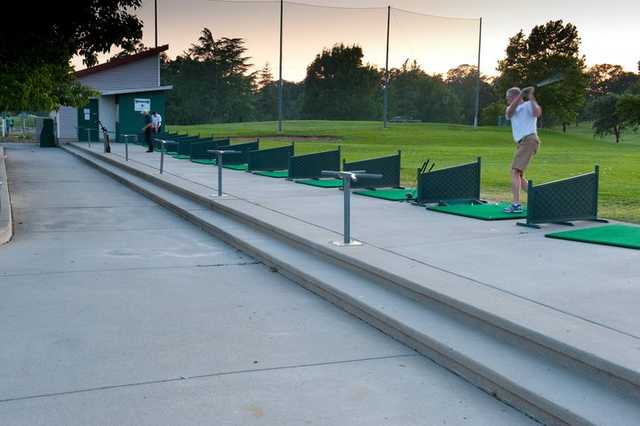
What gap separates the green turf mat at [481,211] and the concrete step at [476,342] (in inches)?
95.9

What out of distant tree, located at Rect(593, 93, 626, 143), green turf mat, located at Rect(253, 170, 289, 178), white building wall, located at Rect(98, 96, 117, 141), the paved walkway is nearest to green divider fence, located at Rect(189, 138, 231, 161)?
green turf mat, located at Rect(253, 170, 289, 178)

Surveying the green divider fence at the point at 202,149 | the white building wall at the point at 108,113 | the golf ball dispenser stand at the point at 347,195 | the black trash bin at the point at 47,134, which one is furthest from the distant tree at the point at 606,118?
the golf ball dispenser stand at the point at 347,195

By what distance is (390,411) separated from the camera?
3.78 meters

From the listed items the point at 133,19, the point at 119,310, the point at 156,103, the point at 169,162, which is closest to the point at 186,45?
the point at 156,103

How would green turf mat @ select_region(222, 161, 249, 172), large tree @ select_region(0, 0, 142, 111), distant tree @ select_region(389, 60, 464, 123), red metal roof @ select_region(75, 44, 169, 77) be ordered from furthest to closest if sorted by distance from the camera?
distant tree @ select_region(389, 60, 464, 123), red metal roof @ select_region(75, 44, 169, 77), green turf mat @ select_region(222, 161, 249, 172), large tree @ select_region(0, 0, 142, 111)

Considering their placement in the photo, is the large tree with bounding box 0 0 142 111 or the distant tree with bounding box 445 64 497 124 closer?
the large tree with bounding box 0 0 142 111

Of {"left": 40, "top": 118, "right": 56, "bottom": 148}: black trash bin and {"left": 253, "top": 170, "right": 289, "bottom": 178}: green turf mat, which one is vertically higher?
{"left": 40, "top": 118, "right": 56, "bottom": 148}: black trash bin

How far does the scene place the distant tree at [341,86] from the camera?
9944cm

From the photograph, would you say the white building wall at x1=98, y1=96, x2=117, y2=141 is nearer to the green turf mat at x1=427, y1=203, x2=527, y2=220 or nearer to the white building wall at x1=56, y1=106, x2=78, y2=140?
the white building wall at x1=56, y1=106, x2=78, y2=140

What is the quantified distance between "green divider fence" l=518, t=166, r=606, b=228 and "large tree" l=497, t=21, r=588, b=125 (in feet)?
216

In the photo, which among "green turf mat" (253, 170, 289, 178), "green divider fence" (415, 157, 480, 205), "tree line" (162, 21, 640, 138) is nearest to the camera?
"green divider fence" (415, 157, 480, 205)

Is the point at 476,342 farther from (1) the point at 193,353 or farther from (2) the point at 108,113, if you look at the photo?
(2) the point at 108,113

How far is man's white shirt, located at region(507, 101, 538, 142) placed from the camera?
31.2 ft

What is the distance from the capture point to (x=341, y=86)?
10169cm
